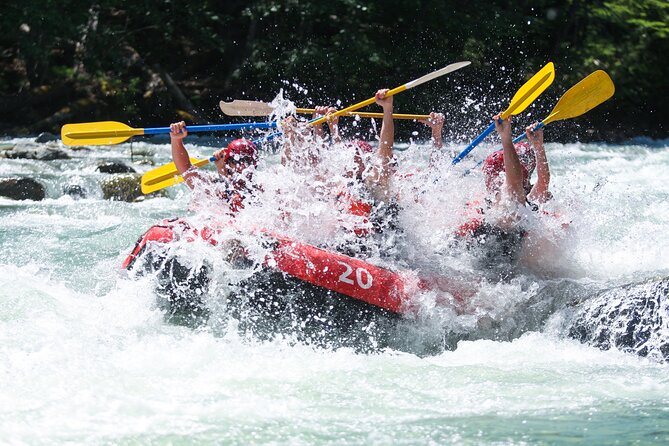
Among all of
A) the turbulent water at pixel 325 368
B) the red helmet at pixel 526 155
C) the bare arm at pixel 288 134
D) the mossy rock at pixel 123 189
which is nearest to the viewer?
the turbulent water at pixel 325 368

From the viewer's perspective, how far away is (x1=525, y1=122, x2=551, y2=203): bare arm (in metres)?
5.61

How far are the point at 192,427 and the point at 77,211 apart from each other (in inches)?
226

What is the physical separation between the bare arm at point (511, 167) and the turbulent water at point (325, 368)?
446mm

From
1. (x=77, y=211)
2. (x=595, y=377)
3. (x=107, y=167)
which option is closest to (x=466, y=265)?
(x=595, y=377)

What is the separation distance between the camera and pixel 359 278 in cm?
511

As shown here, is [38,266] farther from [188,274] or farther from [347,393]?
[347,393]

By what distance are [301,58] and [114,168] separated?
16.6 feet

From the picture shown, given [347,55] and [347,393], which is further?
[347,55]

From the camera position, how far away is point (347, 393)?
4238mm

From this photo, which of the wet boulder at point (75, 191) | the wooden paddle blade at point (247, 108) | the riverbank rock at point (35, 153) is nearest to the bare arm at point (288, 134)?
the wooden paddle blade at point (247, 108)

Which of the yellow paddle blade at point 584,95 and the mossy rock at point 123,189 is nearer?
the yellow paddle blade at point 584,95

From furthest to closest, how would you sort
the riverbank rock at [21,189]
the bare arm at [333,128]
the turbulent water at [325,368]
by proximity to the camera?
1. the riverbank rock at [21,189]
2. the bare arm at [333,128]
3. the turbulent water at [325,368]

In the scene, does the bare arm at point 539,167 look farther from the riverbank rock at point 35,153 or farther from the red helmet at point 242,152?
the riverbank rock at point 35,153

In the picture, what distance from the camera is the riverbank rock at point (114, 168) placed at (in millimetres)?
10594
